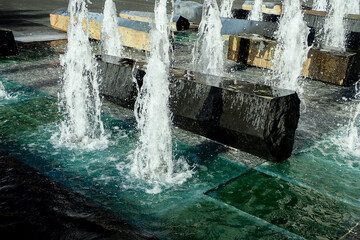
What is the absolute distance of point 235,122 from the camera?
13.2 ft

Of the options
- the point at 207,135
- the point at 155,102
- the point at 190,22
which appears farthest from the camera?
the point at 190,22

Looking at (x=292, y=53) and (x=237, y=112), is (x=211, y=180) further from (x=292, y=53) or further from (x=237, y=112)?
(x=292, y=53)

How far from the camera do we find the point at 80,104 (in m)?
4.67

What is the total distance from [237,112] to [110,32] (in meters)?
5.72

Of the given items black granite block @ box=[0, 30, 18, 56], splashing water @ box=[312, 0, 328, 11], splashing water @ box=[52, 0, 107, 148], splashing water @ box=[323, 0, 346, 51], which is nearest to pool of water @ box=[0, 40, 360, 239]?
splashing water @ box=[52, 0, 107, 148]

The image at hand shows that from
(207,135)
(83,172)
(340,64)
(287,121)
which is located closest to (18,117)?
(83,172)

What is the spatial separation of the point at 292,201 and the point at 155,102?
5.22 feet

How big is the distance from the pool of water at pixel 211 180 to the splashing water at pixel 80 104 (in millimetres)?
143

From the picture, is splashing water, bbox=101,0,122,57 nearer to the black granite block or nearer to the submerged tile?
the black granite block

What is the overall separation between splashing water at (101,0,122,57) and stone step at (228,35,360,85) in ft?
9.56

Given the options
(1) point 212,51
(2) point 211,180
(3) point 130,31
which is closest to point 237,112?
(2) point 211,180

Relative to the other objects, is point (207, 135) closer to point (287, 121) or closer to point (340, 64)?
point (287, 121)

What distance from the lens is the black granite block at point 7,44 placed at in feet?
25.7

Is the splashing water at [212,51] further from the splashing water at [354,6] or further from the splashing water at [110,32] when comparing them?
the splashing water at [354,6]
